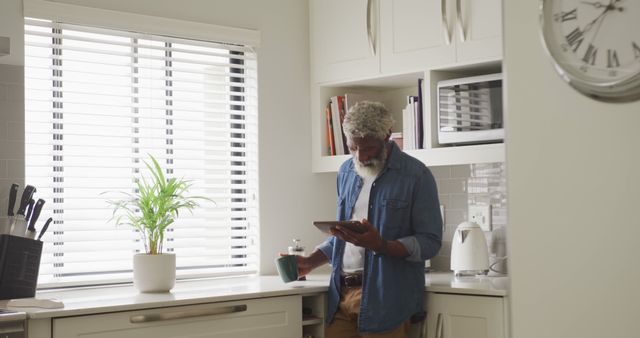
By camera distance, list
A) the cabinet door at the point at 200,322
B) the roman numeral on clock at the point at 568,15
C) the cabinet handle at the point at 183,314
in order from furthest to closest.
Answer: the cabinet handle at the point at 183,314, the cabinet door at the point at 200,322, the roman numeral on clock at the point at 568,15

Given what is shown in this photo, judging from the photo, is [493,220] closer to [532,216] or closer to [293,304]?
[293,304]

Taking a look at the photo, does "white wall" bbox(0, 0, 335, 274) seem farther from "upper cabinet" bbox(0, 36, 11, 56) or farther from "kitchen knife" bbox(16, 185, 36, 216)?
"kitchen knife" bbox(16, 185, 36, 216)

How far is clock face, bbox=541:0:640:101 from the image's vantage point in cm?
196

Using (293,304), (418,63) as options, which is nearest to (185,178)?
(293,304)

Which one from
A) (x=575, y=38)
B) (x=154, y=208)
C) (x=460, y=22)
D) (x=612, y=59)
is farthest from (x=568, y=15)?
(x=154, y=208)

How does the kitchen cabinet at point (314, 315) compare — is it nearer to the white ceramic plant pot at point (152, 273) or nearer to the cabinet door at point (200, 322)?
the cabinet door at point (200, 322)

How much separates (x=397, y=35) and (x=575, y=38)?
1713 mm

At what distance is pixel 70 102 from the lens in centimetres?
344

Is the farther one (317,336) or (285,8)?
(285,8)

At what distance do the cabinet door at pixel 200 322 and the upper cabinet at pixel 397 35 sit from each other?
120 cm

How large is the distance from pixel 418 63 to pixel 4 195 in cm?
181

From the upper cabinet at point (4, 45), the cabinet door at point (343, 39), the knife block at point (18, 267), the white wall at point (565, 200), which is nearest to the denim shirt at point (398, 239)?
the cabinet door at point (343, 39)

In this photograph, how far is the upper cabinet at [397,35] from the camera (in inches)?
135

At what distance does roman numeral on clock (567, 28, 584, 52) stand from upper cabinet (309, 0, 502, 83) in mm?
1273
